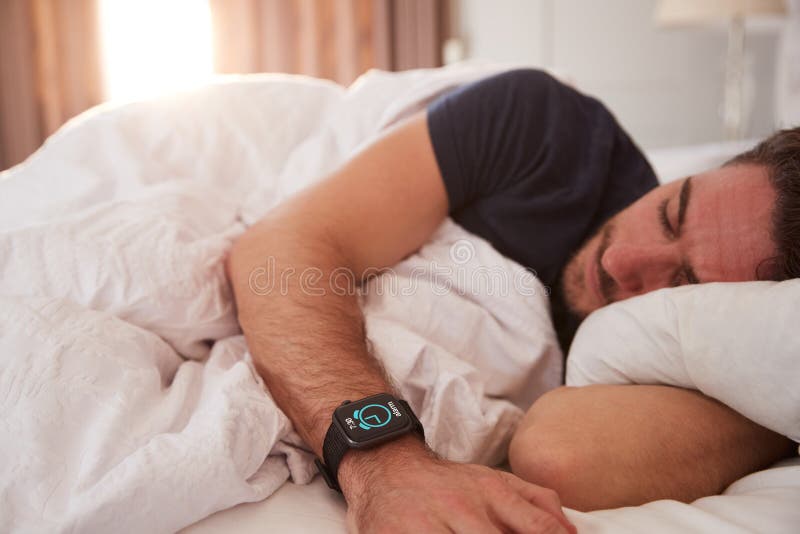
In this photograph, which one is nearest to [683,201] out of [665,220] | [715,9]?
[665,220]

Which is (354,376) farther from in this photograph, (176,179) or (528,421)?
(176,179)

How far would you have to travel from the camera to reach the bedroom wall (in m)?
2.50

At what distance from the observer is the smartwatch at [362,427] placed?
1.94ft

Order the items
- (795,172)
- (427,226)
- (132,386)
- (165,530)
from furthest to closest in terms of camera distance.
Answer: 1. (427,226)
2. (795,172)
3. (132,386)
4. (165,530)

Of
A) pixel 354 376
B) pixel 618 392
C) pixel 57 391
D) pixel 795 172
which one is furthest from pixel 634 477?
pixel 57 391

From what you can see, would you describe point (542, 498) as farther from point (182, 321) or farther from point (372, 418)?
point (182, 321)

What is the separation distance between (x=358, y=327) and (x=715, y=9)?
1.86 metres

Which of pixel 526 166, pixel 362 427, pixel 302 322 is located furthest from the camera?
pixel 526 166

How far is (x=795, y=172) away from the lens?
0.78m

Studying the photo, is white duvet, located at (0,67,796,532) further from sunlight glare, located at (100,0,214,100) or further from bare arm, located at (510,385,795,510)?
sunlight glare, located at (100,0,214,100)

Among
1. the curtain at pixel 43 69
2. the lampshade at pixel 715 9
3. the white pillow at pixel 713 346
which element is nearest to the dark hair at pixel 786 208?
the white pillow at pixel 713 346

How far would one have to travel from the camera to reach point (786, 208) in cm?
77

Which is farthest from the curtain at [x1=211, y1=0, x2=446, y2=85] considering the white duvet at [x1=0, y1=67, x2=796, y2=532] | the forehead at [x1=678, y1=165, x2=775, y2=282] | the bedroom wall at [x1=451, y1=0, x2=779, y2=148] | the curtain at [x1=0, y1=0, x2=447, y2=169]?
the forehead at [x1=678, y1=165, x2=775, y2=282]

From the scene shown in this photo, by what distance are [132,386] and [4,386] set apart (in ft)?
0.37
